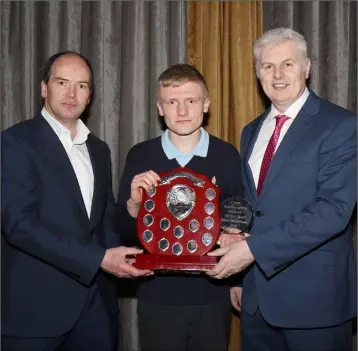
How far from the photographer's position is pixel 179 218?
7.27 feet

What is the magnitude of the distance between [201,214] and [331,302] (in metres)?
0.65

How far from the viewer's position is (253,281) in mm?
2299

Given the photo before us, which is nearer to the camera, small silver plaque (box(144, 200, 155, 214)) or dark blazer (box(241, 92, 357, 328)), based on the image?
dark blazer (box(241, 92, 357, 328))

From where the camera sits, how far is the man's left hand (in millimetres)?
2115

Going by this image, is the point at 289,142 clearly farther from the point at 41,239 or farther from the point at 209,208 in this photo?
the point at 41,239

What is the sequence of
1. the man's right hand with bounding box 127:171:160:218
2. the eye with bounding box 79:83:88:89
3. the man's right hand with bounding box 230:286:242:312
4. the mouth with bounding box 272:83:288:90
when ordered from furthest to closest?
1. the man's right hand with bounding box 230:286:242:312
2. the eye with bounding box 79:83:88:89
3. the mouth with bounding box 272:83:288:90
4. the man's right hand with bounding box 127:171:160:218

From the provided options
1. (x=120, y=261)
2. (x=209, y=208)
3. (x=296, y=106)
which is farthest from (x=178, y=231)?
(x=296, y=106)

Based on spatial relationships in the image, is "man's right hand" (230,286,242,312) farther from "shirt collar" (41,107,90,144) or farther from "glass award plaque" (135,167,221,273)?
"shirt collar" (41,107,90,144)

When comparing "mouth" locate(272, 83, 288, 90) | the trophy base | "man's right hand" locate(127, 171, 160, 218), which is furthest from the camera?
"mouth" locate(272, 83, 288, 90)

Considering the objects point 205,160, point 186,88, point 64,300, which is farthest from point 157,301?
point 186,88

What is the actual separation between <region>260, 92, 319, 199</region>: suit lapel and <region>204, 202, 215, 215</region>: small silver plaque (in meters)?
0.22

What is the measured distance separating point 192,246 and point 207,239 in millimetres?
70

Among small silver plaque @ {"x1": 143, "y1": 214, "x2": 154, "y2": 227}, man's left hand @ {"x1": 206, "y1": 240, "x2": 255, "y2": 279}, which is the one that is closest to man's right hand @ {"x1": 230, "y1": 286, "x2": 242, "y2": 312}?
man's left hand @ {"x1": 206, "y1": 240, "x2": 255, "y2": 279}

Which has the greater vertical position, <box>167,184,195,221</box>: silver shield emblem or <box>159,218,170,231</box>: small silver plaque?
<box>167,184,195,221</box>: silver shield emblem
